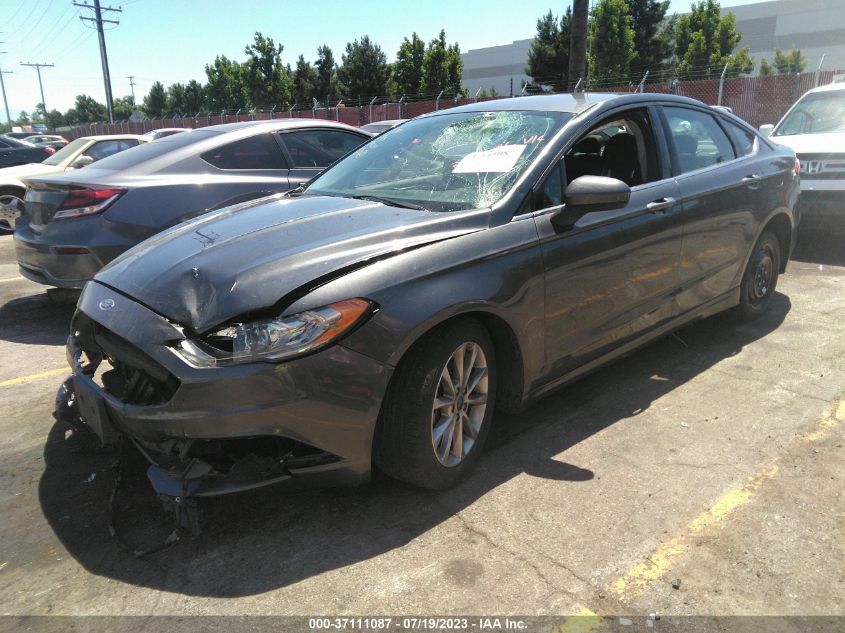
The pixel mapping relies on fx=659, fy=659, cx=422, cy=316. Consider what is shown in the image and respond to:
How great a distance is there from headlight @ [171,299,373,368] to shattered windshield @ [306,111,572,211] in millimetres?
923

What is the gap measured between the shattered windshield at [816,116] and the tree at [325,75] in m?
46.0

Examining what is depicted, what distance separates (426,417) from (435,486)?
37 cm

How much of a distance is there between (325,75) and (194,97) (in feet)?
66.7

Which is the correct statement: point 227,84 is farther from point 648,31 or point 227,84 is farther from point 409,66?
point 648,31

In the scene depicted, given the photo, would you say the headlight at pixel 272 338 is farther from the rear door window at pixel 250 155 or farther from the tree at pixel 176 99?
the tree at pixel 176 99

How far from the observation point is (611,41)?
124 feet

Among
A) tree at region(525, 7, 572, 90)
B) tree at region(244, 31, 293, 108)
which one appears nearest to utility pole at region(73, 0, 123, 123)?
tree at region(244, 31, 293, 108)

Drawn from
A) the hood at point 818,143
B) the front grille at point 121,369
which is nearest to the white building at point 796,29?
the hood at point 818,143

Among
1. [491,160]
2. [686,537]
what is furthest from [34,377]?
[686,537]

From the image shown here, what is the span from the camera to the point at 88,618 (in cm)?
221

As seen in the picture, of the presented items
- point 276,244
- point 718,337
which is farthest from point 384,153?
point 718,337

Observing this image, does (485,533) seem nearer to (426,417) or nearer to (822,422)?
(426,417)

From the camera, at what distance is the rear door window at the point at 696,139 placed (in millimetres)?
4156

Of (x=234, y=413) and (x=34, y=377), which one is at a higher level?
(x=234, y=413)
